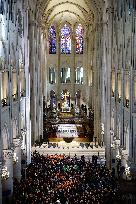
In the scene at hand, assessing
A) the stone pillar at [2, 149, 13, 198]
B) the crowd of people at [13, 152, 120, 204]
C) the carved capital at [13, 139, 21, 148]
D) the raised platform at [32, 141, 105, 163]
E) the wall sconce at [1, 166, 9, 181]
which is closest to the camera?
the crowd of people at [13, 152, 120, 204]

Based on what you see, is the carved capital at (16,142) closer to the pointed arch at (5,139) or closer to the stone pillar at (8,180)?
the stone pillar at (8,180)

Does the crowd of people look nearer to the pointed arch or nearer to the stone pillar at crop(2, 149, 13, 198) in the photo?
the stone pillar at crop(2, 149, 13, 198)

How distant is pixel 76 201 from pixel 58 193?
193 centimetres

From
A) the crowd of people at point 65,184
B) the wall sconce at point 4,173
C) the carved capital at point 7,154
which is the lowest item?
the crowd of people at point 65,184

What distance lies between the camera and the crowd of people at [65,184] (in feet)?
84.1

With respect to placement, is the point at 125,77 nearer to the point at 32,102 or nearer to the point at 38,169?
the point at 38,169

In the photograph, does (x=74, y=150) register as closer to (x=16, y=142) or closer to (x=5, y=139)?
(x=16, y=142)

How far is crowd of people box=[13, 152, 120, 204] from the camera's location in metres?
25.6

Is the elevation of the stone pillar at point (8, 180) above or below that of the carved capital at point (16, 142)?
below

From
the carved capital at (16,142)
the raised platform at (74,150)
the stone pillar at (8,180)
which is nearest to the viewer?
the stone pillar at (8,180)

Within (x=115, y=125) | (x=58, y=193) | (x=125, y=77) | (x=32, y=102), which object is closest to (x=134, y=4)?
(x=125, y=77)

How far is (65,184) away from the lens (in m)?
29.2

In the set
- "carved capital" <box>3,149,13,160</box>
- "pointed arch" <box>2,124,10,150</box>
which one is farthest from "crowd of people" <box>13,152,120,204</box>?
"pointed arch" <box>2,124,10,150</box>

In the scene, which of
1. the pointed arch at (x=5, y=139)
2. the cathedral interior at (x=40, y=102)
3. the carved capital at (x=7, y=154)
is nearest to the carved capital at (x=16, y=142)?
the cathedral interior at (x=40, y=102)
